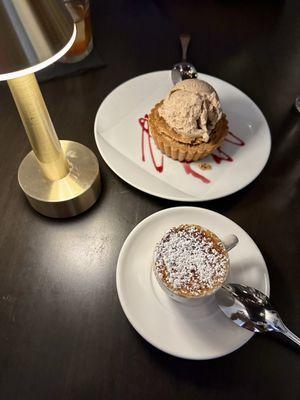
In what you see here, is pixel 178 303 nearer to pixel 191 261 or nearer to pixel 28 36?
pixel 191 261

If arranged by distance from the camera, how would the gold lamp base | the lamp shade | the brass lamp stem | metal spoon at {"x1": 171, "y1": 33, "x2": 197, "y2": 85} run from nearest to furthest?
1. the lamp shade
2. the brass lamp stem
3. the gold lamp base
4. metal spoon at {"x1": 171, "y1": 33, "x2": 197, "y2": 85}

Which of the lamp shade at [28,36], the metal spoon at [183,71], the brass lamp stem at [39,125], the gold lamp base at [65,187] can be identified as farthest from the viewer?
the metal spoon at [183,71]

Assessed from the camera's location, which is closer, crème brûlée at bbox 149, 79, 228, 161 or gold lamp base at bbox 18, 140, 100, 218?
gold lamp base at bbox 18, 140, 100, 218

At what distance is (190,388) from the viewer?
603mm

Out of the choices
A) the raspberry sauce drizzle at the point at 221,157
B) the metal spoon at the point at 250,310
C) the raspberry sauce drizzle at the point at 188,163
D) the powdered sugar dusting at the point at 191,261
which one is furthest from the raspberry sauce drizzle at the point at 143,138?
the metal spoon at the point at 250,310

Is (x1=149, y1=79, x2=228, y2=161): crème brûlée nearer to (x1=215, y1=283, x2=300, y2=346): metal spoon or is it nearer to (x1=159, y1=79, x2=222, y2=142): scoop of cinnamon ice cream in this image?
(x1=159, y1=79, x2=222, y2=142): scoop of cinnamon ice cream

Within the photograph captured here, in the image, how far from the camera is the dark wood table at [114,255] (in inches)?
24.0

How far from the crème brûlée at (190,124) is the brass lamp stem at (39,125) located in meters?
0.27

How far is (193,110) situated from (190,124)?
0.11 feet

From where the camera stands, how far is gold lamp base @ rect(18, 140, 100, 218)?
74 cm

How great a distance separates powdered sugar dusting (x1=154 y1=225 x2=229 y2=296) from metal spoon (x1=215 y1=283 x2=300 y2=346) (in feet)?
0.14

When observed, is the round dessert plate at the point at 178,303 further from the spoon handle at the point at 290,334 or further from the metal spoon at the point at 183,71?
the metal spoon at the point at 183,71

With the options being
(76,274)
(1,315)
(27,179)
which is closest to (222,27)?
(27,179)

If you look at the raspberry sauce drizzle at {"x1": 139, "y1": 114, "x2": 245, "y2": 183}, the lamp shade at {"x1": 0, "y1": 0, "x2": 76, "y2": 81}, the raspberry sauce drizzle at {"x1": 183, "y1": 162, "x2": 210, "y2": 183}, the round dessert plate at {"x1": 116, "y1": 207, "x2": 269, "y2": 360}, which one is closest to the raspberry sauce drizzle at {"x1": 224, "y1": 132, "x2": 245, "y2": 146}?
the raspberry sauce drizzle at {"x1": 139, "y1": 114, "x2": 245, "y2": 183}
